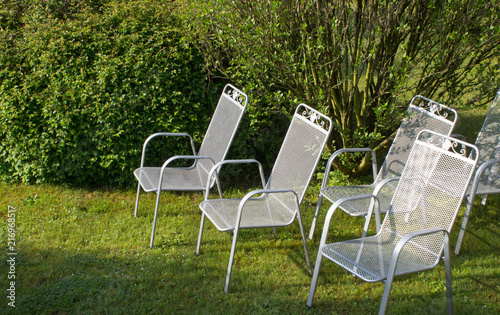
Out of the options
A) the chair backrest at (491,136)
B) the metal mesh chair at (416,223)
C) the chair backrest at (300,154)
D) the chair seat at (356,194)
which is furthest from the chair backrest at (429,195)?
the chair backrest at (491,136)

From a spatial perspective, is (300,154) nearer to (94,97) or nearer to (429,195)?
(429,195)

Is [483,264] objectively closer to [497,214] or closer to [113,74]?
[497,214]

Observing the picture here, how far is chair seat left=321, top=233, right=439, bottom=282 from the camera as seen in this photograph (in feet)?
8.57

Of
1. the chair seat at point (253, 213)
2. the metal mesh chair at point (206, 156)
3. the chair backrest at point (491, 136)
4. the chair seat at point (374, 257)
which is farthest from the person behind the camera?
the chair backrest at point (491, 136)

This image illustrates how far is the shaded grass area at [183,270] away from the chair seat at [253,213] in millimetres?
416

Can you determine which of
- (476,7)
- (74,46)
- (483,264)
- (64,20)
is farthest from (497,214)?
(64,20)

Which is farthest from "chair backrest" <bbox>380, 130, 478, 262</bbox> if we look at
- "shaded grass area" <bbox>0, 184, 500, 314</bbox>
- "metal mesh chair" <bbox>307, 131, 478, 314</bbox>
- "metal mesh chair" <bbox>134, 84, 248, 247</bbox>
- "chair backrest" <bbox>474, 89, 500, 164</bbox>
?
"metal mesh chair" <bbox>134, 84, 248, 247</bbox>

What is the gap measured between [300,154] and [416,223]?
3.39 ft

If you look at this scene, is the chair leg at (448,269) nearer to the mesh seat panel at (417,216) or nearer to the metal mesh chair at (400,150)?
the mesh seat panel at (417,216)

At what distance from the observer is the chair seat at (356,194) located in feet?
11.2

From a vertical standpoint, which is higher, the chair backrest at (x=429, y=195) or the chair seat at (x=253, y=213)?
the chair backrest at (x=429, y=195)

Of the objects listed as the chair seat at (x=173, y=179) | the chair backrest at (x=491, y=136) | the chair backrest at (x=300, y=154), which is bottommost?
the chair seat at (x=173, y=179)

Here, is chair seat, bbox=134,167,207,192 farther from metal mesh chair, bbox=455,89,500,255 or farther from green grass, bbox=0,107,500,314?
metal mesh chair, bbox=455,89,500,255

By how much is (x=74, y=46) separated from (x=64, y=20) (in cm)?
89
